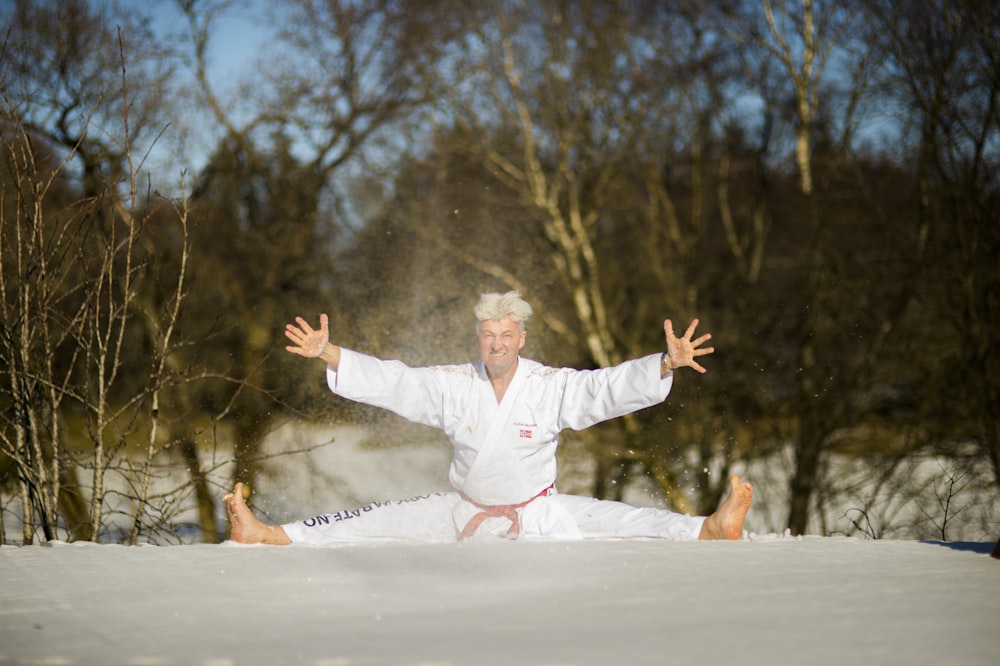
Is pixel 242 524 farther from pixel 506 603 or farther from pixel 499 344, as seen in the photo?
pixel 506 603

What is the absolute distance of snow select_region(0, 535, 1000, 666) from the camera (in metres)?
2.04

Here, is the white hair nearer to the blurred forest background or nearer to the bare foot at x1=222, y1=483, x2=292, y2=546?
the bare foot at x1=222, y1=483, x2=292, y2=546

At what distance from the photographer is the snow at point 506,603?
2.04 m

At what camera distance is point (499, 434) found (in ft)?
11.6

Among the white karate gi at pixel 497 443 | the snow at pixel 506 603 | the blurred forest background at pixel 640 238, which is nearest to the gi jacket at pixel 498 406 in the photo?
the white karate gi at pixel 497 443

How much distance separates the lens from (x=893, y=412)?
8555 mm

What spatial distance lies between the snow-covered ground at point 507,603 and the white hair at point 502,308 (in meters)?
0.88

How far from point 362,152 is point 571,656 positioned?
7889 mm

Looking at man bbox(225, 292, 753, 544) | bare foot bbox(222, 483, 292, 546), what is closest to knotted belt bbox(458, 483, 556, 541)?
man bbox(225, 292, 753, 544)

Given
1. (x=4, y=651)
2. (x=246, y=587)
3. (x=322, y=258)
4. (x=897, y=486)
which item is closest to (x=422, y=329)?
(x=322, y=258)

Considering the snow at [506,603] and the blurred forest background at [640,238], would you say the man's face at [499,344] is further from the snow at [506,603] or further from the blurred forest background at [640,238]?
the blurred forest background at [640,238]

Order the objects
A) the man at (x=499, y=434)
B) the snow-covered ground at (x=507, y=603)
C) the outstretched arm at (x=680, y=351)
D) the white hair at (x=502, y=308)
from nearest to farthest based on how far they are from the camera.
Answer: the snow-covered ground at (x=507, y=603)
the outstretched arm at (x=680, y=351)
the man at (x=499, y=434)
the white hair at (x=502, y=308)

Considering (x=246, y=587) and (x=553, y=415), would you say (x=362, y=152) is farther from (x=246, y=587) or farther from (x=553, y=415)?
(x=246, y=587)

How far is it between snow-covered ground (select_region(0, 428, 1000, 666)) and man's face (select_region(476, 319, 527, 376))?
70cm
